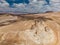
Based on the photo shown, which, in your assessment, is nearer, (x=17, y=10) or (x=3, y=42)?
(x=3, y=42)

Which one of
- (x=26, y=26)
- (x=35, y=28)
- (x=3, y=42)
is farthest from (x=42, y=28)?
(x=3, y=42)

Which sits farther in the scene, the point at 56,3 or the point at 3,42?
the point at 56,3

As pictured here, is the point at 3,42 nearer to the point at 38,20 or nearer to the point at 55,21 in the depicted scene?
the point at 38,20

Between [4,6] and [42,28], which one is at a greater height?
[4,6]

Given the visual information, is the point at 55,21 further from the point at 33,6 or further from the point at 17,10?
the point at 17,10

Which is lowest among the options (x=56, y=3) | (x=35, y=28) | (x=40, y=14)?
(x=35, y=28)

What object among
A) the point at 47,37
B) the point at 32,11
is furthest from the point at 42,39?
the point at 32,11
